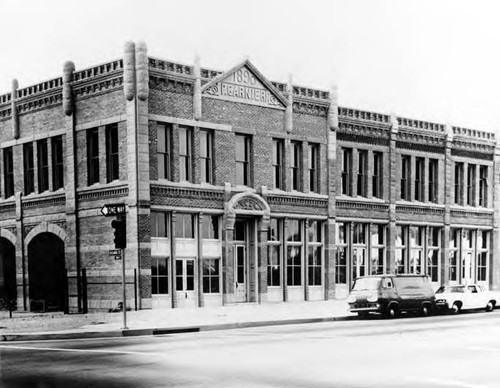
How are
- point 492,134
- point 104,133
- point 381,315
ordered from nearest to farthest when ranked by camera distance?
point 381,315 → point 104,133 → point 492,134

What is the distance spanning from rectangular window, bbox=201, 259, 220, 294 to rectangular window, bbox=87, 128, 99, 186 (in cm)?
586

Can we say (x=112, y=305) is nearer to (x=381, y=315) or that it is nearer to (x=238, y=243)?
(x=238, y=243)

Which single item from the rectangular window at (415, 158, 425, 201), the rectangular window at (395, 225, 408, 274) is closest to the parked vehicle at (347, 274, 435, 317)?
the rectangular window at (395, 225, 408, 274)

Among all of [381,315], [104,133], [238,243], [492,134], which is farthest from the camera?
[492,134]

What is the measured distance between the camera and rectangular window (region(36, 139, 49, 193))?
110 feet

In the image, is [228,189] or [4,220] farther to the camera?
[4,220]

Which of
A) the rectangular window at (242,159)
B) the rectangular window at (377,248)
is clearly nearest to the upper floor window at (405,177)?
the rectangular window at (377,248)

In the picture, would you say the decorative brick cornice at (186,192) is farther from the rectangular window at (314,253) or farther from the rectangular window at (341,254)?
the rectangular window at (341,254)

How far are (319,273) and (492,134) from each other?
1628 centimetres

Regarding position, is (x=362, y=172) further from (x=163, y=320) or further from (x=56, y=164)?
(x=163, y=320)

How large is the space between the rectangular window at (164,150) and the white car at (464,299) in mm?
12060

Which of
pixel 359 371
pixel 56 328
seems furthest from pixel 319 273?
pixel 359 371

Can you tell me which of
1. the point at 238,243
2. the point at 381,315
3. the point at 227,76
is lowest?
the point at 381,315

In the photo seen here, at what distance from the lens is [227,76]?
32.4m
